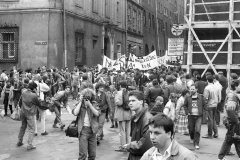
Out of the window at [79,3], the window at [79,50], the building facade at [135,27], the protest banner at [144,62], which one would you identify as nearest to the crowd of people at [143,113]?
the protest banner at [144,62]

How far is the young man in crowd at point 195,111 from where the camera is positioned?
33.0 ft

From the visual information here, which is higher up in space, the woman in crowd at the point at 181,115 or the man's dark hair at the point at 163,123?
the man's dark hair at the point at 163,123

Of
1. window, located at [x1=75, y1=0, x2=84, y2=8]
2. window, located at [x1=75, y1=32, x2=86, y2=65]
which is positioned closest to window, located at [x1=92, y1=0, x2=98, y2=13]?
window, located at [x1=75, y1=0, x2=84, y2=8]

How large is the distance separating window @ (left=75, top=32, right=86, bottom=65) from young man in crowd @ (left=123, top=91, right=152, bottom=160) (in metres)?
23.8

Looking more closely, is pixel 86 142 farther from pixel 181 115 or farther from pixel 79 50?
pixel 79 50

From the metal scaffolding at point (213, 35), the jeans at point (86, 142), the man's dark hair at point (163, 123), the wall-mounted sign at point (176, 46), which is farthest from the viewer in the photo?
the wall-mounted sign at point (176, 46)

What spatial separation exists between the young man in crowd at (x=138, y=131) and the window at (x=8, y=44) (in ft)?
71.6

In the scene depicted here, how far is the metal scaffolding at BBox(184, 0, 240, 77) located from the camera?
691 inches

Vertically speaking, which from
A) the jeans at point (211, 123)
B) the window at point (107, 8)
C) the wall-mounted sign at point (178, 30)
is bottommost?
the jeans at point (211, 123)

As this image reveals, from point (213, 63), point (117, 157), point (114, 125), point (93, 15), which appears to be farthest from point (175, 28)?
point (93, 15)

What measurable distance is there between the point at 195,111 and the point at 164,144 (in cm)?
655

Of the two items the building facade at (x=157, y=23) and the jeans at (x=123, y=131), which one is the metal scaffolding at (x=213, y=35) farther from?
the building facade at (x=157, y=23)

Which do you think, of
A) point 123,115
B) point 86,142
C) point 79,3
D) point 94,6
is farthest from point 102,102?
point 94,6

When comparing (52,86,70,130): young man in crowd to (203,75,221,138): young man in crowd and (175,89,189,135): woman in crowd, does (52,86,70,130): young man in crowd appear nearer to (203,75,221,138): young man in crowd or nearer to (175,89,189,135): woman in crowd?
(175,89,189,135): woman in crowd
